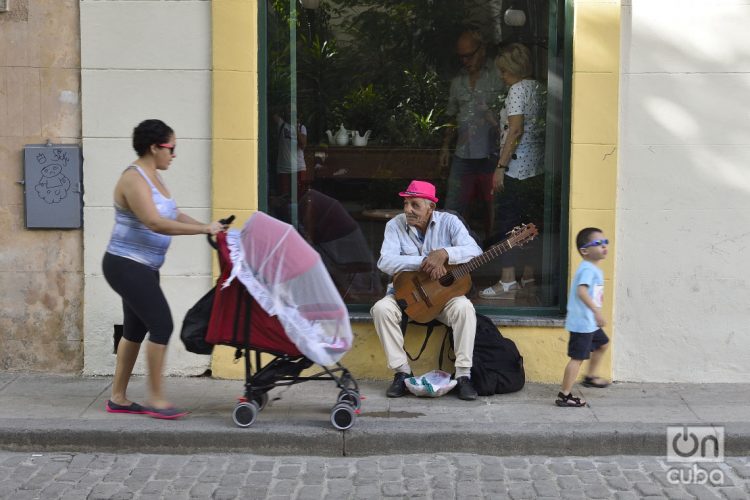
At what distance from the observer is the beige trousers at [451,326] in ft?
21.5

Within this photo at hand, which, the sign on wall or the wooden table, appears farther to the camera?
the wooden table

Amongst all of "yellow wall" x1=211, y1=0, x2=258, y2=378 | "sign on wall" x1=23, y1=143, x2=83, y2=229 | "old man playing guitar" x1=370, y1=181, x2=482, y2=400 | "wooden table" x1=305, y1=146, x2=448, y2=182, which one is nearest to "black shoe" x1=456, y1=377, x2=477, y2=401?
"old man playing guitar" x1=370, y1=181, x2=482, y2=400

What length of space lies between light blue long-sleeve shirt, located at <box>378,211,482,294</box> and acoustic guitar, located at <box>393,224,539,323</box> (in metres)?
0.06

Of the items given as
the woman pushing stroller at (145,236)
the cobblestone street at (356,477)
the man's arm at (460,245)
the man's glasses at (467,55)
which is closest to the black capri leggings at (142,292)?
the woman pushing stroller at (145,236)

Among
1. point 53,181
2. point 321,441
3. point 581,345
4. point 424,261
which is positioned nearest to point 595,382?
point 581,345

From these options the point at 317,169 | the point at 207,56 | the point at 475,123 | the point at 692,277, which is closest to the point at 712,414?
the point at 692,277

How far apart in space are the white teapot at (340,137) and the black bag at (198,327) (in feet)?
6.45

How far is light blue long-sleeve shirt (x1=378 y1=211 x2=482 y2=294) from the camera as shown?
6668mm

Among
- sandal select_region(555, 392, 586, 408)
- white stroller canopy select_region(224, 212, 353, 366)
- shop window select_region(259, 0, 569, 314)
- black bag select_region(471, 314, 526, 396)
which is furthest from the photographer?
shop window select_region(259, 0, 569, 314)

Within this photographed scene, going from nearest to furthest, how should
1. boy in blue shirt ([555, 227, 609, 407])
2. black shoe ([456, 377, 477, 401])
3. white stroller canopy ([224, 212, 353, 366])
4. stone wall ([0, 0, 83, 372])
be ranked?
white stroller canopy ([224, 212, 353, 366]) < boy in blue shirt ([555, 227, 609, 407]) < black shoe ([456, 377, 477, 401]) < stone wall ([0, 0, 83, 372])

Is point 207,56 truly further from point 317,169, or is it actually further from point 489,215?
point 489,215

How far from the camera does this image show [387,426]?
5914 millimetres

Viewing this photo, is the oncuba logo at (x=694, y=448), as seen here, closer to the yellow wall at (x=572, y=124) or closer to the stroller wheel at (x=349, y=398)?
the yellow wall at (x=572, y=124)

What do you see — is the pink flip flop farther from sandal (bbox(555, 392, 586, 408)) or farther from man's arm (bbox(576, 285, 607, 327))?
man's arm (bbox(576, 285, 607, 327))
